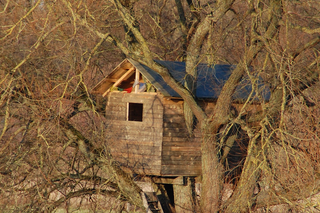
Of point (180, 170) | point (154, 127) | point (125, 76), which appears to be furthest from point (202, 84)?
point (180, 170)

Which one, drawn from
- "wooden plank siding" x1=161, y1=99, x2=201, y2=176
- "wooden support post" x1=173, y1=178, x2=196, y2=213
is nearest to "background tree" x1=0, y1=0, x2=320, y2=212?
"wooden plank siding" x1=161, y1=99, x2=201, y2=176

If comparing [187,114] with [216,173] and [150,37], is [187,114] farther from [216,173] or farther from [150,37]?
[150,37]

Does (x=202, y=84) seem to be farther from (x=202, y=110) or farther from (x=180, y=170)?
(x=180, y=170)

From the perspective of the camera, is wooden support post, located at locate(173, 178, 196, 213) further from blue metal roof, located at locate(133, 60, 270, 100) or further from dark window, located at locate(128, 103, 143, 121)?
dark window, located at locate(128, 103, 143, 121)

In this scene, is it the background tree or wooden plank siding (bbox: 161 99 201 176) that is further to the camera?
wooden plank siding (bbox: 161 99 201 176)

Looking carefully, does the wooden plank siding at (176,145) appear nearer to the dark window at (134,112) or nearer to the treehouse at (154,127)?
the treehouse at (154,127)

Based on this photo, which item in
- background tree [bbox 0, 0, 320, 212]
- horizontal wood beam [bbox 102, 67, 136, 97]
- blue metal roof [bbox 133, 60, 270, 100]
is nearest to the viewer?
background tree [bbox 0, 0, 320, 212]

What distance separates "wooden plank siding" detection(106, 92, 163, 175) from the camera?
11078mm

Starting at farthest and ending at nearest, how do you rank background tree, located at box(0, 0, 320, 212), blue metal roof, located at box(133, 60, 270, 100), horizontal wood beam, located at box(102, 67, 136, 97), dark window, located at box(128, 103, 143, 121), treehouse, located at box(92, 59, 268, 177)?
1. dark window, located at box(128, 103, 143, 121)
2. horizontal wood beam, located at box(102, 67, 136, 97)
3. treehouse, located at box(92, 59, 268, 177)
4. blue metal roof, located at box(133, 60, 270, 100)
5. background tree, located at box(0, 0, 320, 212)

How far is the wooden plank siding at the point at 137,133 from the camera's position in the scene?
36.3ft

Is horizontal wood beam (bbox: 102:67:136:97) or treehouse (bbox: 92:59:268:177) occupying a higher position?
horizontal wood beam (bbox: 102:67:136:97)

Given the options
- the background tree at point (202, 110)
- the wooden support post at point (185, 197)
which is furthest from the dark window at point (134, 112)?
the wooden support post at point (185, 197)

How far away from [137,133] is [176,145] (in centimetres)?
118

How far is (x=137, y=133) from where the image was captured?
441 inches
